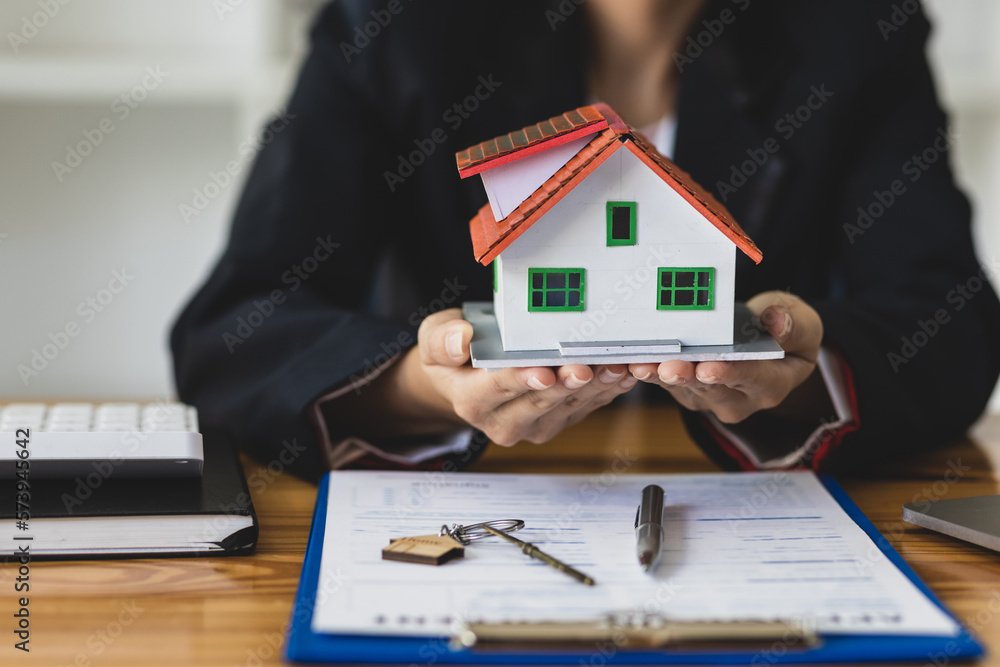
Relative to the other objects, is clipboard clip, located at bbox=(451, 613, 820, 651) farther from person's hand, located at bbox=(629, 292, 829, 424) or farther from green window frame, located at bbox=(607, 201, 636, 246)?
green window frame, located at bbox=(607, 201, 636, 246)

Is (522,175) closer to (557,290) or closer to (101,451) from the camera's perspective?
(557,290)

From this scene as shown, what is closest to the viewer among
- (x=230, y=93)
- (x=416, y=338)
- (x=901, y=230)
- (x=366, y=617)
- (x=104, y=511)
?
(x=366, y=617)

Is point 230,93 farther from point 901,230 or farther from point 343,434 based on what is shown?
point 901,230

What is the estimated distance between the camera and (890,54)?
1125mm

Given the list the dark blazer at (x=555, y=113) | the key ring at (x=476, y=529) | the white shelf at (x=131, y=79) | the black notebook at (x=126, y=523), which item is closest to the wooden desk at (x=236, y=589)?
the black notebook at (x=126, y=523)

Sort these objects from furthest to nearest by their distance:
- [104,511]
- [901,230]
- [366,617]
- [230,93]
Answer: [230,93]
[901,230]
[104,511]
[366,617]

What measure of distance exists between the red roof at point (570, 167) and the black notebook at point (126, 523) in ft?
0.89

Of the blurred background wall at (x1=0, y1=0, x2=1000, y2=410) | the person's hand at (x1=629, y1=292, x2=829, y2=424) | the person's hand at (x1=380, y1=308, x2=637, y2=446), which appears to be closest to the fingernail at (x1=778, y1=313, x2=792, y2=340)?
the person's hand at (x1=629, y1=292, x2=829, y2=424)

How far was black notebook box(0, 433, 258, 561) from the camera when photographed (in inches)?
25.0

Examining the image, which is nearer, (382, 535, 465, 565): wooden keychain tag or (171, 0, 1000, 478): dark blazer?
(382, 535, 465, 565): wooden keychain tag

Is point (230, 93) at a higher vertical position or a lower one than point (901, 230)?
higher

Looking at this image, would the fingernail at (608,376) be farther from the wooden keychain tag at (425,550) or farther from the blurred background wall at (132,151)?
the blurred background wall at (132,151)

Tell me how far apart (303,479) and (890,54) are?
0.89 m

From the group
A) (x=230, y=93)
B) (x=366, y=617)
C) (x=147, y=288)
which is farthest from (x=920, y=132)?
(x=147, y=288)
